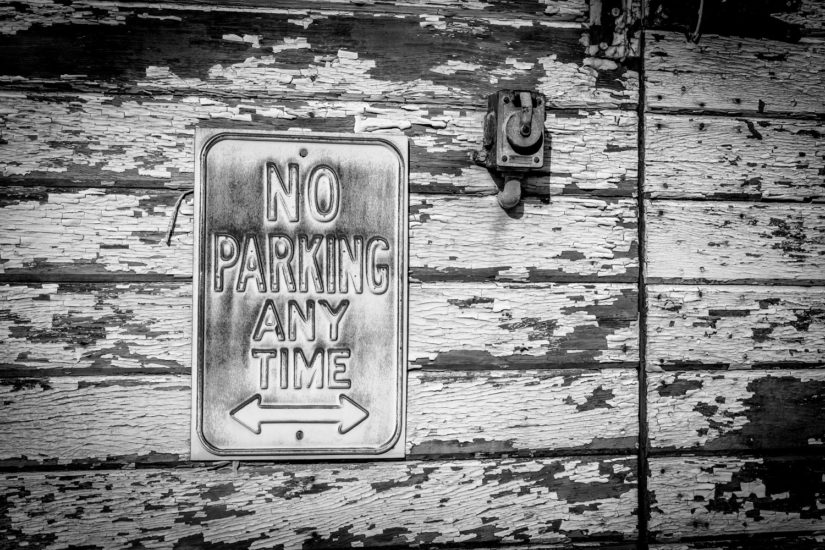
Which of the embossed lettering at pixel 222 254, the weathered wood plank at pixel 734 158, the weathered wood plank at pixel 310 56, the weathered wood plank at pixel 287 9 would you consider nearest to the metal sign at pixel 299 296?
the embossed lettering at pixel 222 254

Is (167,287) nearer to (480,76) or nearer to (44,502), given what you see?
(44,502)

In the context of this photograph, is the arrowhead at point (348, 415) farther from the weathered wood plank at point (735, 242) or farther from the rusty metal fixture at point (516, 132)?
the weathered wood plank at point (735, 242)

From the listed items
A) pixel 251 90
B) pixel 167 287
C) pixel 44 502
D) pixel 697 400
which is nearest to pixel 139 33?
pixel 251 90

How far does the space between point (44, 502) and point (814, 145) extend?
2.17 meters

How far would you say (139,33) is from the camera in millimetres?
1389

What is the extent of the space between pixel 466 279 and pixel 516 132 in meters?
0.38

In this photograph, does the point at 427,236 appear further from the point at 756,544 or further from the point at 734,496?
the point at 756,544

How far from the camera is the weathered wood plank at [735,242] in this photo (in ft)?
4.97

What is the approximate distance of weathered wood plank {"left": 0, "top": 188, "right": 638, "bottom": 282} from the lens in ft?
4.47

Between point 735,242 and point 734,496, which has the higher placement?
point 735,242

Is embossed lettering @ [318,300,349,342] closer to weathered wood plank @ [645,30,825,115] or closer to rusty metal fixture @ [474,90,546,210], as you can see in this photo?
rusty metal fixture @ [474,90,546,210]

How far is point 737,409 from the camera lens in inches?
60.1

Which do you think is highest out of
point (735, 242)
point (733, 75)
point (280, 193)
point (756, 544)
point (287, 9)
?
point (287, 9)

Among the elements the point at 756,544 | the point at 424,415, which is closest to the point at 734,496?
the point at 756,544
